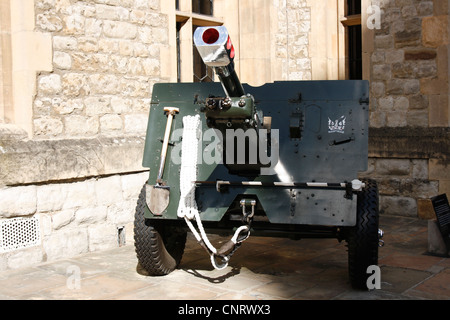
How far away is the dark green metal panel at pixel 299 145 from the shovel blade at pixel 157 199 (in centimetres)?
7

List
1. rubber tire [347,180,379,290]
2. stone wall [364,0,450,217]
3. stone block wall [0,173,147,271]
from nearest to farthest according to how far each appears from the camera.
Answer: rubber tire [347,180,379,290]
stone block wall [0,173,147,271]
stone wall [364,0,450,217]

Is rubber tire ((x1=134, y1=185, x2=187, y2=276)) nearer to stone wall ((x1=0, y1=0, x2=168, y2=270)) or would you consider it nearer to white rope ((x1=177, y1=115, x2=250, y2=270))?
white rope ((x1=177, y1=115, x2=250, y2=270))

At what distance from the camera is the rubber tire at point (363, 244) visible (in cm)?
405

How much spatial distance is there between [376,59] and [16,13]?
4404 millimetres

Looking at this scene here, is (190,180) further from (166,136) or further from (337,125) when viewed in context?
(337,125)

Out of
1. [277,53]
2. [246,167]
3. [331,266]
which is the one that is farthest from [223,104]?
[277,53]

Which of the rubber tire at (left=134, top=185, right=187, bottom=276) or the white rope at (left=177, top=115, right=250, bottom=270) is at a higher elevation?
the white rope at (left=177, top=115, right=250, bottom=270)

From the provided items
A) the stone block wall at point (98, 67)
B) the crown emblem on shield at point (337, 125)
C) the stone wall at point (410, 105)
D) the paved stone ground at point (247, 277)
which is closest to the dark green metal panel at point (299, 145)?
the crown emblem on shield at point (337, 125)

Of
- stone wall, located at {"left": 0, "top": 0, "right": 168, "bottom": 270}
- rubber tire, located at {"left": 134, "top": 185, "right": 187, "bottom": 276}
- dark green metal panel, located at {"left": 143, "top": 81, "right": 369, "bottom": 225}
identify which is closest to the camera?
dark green metal panel, located at {"left": 143, "top": 81, "right": 369, "bottom": 225}

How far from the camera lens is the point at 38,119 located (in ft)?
17.1

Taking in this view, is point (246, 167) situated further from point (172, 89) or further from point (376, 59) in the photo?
point (376, 59)

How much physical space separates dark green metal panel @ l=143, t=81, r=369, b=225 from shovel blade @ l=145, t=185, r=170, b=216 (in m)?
0.07

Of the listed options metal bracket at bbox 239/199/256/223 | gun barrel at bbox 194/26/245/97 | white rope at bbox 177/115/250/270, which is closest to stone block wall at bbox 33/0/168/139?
white rope at bbox 177/115/250/270

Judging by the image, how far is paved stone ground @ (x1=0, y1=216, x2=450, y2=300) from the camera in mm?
4109
